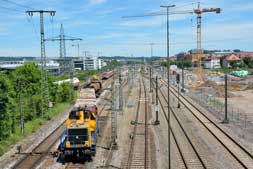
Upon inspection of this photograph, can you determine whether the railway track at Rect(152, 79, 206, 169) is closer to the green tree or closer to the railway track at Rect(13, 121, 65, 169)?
the railway track at Rect(13, 121, 65, 169)

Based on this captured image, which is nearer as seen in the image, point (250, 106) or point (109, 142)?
point (109, 142)

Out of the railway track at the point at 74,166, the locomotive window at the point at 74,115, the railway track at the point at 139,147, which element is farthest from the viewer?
the locomotive window at the point at 74,115

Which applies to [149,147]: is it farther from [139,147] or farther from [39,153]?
[39,153]

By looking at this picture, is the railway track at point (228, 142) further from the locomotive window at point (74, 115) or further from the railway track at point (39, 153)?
the railway track at point (39, 153)

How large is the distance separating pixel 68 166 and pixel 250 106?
146 feet

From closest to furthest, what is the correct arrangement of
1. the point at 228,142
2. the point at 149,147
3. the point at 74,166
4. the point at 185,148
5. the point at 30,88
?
the point at 74,166 → the point at 185,148 → the point at 149,147 → the point at 228,142 → the point at 30,88

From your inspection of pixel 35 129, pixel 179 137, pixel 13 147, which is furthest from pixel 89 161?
pixel 35 129

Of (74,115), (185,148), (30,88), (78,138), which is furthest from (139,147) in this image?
(30,88)

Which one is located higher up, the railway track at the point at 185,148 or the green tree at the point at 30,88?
the green tree at the point at 30,88

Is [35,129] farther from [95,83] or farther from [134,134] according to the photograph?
[95,83]

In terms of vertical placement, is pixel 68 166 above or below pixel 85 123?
below

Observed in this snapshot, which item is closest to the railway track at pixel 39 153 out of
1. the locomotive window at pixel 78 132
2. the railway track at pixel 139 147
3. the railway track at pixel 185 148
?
the locomotive window at pixel 78 132

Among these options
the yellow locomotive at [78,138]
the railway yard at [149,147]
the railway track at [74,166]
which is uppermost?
the yellow locomotive at [78,138]

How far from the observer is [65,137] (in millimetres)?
26688
